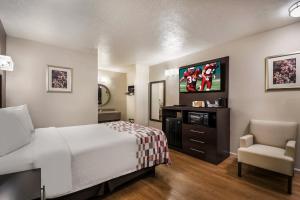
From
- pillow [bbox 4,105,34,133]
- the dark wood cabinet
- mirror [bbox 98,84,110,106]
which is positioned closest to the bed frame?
pillow [bbox 4,105,34,133]

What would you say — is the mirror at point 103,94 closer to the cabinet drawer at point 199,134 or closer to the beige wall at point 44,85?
the beige wall at point 44,85

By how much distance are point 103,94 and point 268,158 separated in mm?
5637

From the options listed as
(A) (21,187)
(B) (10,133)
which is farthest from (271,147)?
(B) (10,133)

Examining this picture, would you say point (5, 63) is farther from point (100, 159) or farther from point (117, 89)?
point (117, 89)

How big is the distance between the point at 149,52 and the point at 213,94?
1.95 meters

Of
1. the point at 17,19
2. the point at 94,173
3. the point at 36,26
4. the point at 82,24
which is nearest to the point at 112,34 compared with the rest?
the point at 82,24

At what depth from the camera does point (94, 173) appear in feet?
5.44

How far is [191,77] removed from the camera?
370 cm

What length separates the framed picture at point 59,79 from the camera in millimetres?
3314

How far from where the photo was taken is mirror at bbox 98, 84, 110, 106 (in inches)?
240

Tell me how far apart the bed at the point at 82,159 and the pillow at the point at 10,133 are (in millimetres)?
59

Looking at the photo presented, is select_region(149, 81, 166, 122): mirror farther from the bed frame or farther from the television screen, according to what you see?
the bed frame

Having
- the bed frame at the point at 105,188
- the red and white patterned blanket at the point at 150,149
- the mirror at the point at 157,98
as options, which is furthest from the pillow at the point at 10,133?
the mirror at the point at 157,98

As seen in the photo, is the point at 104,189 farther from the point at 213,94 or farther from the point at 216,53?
the point at 216,53
